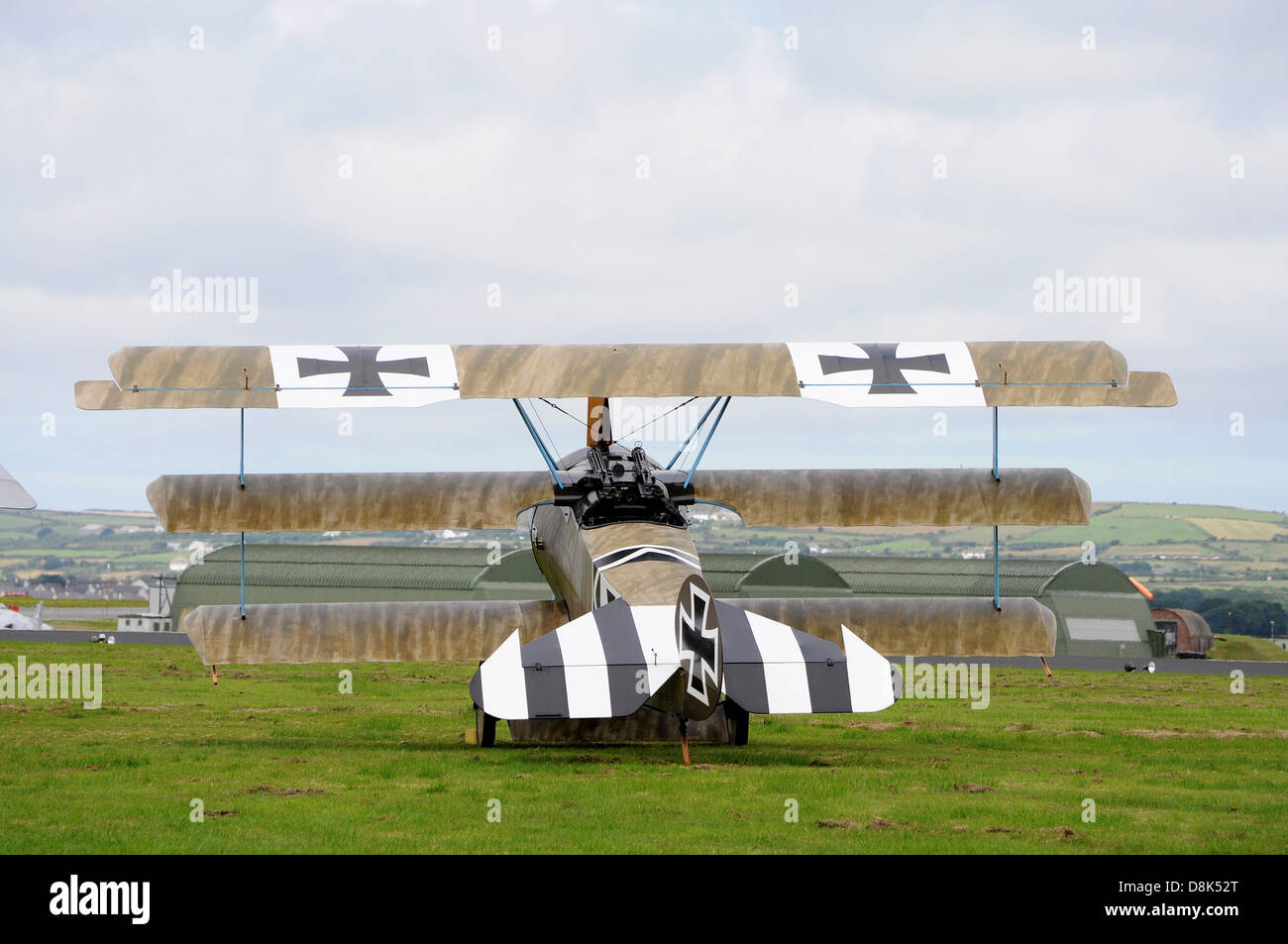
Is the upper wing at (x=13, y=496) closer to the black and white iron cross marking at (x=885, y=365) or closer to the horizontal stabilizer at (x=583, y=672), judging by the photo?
the horizontal stabilizer at (x=583, y=672)

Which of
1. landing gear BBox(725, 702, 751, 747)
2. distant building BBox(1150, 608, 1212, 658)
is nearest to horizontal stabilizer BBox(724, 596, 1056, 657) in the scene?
landing gear BBox(725, 702, 751, 747)

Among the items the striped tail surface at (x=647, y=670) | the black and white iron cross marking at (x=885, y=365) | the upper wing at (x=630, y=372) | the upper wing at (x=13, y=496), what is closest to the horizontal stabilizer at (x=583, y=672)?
the striped tail surface at (x=647, y=670)

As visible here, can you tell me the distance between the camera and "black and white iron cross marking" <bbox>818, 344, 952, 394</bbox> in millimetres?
12641

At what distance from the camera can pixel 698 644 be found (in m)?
11.2

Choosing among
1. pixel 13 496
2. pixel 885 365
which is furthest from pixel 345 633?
pixel 885 365

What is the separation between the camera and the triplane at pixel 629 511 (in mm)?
11367

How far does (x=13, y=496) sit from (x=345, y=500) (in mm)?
5044

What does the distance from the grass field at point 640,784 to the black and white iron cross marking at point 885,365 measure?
11.1 ft

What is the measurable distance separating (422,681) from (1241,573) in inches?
4912

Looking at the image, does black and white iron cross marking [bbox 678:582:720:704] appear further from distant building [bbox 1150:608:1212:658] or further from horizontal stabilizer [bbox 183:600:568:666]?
distant building [bbox 1150:608:1212:658]

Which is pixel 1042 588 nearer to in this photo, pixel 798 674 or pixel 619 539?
pixel 619 539

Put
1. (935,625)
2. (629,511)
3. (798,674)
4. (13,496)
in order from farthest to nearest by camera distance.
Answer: (13,496), (935,625), (629,511), (798,674)

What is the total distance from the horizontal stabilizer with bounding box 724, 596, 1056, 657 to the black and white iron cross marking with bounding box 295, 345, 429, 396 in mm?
4797
